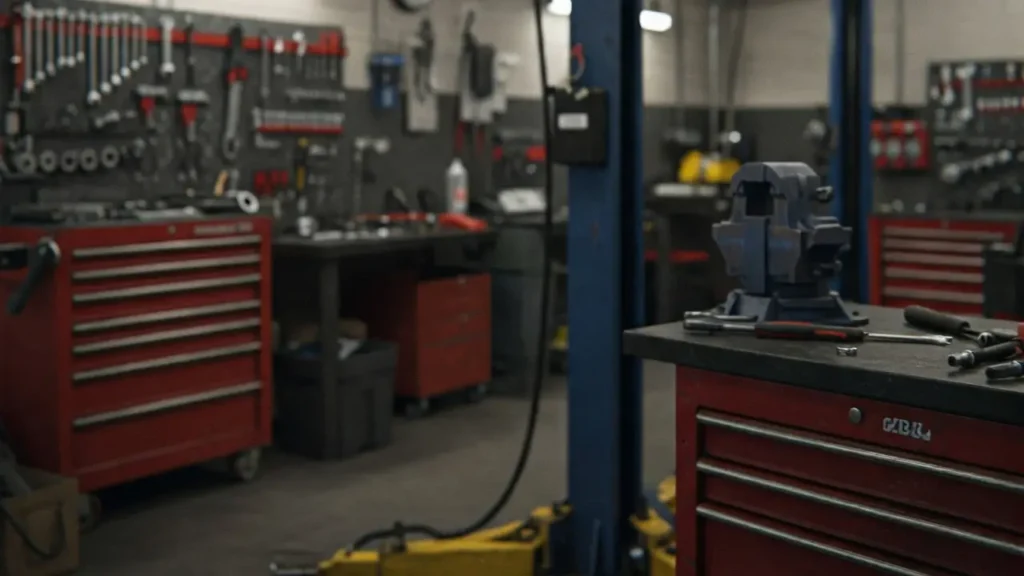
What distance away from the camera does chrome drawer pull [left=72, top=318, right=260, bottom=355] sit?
314 cm

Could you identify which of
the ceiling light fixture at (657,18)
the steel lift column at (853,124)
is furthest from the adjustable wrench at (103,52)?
the ceiling light fixture at (657,18)

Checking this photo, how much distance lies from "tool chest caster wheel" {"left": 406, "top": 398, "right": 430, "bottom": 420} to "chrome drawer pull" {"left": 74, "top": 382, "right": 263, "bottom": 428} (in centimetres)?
98

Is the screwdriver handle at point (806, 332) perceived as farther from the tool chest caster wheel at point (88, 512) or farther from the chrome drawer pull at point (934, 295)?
the chrome drawer pull at point (934, 295)

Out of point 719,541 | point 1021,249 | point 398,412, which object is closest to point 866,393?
point 719,541

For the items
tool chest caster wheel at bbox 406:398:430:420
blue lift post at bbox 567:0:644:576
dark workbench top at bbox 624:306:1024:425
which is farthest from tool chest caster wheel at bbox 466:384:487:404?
dark workbench top at bbox 624:306:1024:425

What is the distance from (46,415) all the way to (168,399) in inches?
14.6

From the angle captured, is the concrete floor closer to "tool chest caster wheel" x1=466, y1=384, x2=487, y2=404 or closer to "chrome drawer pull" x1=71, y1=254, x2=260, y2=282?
"tool chest caster wheel" x1=466, y1=384, x2=487, y2=404

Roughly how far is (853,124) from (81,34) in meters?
2.57

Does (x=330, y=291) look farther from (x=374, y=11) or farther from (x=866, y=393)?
(x=866, y=393)

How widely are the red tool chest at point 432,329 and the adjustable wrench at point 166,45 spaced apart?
1210 mm

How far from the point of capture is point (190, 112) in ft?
13.5

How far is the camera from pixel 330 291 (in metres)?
3.92

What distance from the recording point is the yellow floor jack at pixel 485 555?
2598 mm

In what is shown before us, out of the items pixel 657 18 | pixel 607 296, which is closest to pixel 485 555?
pixel 607 296
